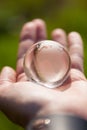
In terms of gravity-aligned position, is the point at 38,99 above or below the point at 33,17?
above

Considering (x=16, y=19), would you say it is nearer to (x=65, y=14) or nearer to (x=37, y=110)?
(x=65, y=14)

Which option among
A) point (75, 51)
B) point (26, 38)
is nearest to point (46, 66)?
point (75, 51)

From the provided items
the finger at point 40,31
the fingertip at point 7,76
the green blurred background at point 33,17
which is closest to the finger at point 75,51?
the finger at point 40,31

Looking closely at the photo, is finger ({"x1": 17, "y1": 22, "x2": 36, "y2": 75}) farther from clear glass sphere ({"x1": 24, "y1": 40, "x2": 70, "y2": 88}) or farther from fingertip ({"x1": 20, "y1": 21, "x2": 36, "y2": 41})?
clear glass sphere ({"x1": 24, "y1": 40, "x2": 70, "y2": 88})

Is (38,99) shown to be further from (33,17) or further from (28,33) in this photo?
(33,17)

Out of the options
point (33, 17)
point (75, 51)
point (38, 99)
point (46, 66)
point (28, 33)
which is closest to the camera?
point (38, 99)

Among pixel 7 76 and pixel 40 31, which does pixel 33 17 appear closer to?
pixel 40 31

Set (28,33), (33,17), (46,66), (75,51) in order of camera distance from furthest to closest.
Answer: (33,17)
(28,33)
(75,51)
(46,66)

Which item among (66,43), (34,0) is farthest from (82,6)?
(66,43)

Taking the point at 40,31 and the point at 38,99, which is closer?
the point at 38,99
